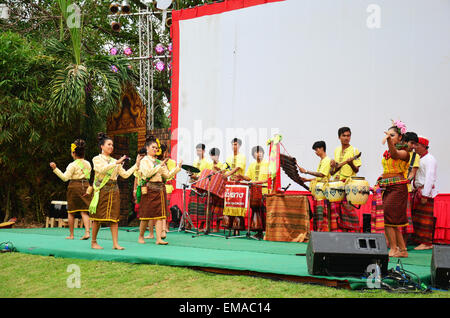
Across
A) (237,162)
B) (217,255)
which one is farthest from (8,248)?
(237,162)

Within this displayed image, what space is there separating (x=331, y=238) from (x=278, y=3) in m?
6.64

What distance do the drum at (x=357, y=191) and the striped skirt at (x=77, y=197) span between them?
3.73 meters

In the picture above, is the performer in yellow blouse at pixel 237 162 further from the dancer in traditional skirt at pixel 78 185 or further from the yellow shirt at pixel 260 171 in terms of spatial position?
the dancer in traditional skirt at pixel 78 185

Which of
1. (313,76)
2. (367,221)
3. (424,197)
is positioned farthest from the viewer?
(313,76)

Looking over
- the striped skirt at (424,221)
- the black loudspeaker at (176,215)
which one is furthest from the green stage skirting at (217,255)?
the black loudspeaker at (176,215)

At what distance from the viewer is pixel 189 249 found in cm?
598

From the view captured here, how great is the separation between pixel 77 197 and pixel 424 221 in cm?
495

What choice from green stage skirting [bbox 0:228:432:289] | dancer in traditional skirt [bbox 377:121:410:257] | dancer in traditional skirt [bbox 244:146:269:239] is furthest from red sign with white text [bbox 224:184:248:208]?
dancer in traditional skirt [bbox 377:121:410:257]

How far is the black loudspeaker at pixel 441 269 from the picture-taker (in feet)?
12.5

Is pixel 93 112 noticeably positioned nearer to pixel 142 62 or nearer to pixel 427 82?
pixel 142 62

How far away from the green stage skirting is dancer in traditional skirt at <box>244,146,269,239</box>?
0.94m

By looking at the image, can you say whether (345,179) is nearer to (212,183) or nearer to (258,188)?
(258,188)

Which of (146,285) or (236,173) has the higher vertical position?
(236,173)

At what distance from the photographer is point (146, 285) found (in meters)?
3.96
